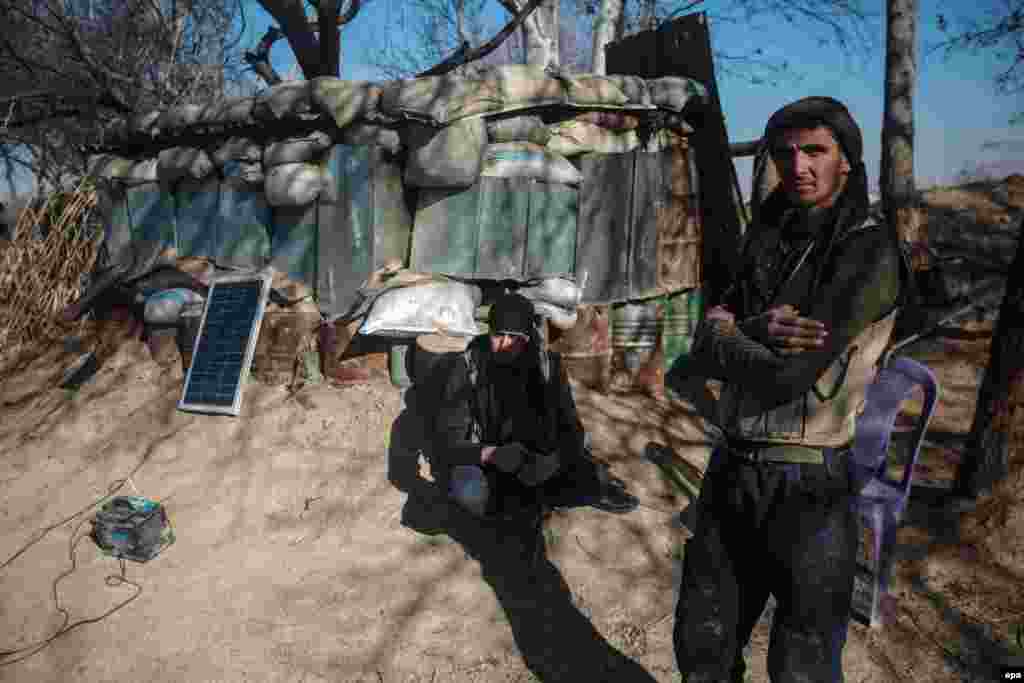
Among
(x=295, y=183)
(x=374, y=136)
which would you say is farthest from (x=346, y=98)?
(x=295, y=183)

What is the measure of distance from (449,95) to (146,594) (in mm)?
3597

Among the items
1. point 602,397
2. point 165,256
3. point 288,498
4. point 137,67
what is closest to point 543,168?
point 602,397

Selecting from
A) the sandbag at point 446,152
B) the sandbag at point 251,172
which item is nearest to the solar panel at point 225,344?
Answer: the sandbag at point 251,172

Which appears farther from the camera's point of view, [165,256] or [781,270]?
[165,256]

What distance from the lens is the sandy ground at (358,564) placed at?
302 cm

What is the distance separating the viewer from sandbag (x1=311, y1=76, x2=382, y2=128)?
5184 millimetres

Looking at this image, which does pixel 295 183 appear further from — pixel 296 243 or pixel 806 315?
pixel 806 315

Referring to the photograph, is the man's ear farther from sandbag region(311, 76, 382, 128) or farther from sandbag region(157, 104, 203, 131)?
sandbag region(157, 104, 203, 131)

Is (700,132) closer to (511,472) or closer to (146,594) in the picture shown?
(511,472)

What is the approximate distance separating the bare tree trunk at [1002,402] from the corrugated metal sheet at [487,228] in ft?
9.85

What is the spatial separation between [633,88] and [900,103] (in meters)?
2.79

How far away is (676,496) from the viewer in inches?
170

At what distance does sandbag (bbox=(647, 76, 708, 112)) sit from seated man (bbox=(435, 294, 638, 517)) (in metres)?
2.94

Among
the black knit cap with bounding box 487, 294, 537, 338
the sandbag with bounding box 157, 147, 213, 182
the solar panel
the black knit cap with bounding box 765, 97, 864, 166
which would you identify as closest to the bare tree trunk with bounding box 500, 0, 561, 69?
the sandbag with bounding box 157, 147, 213, 182
